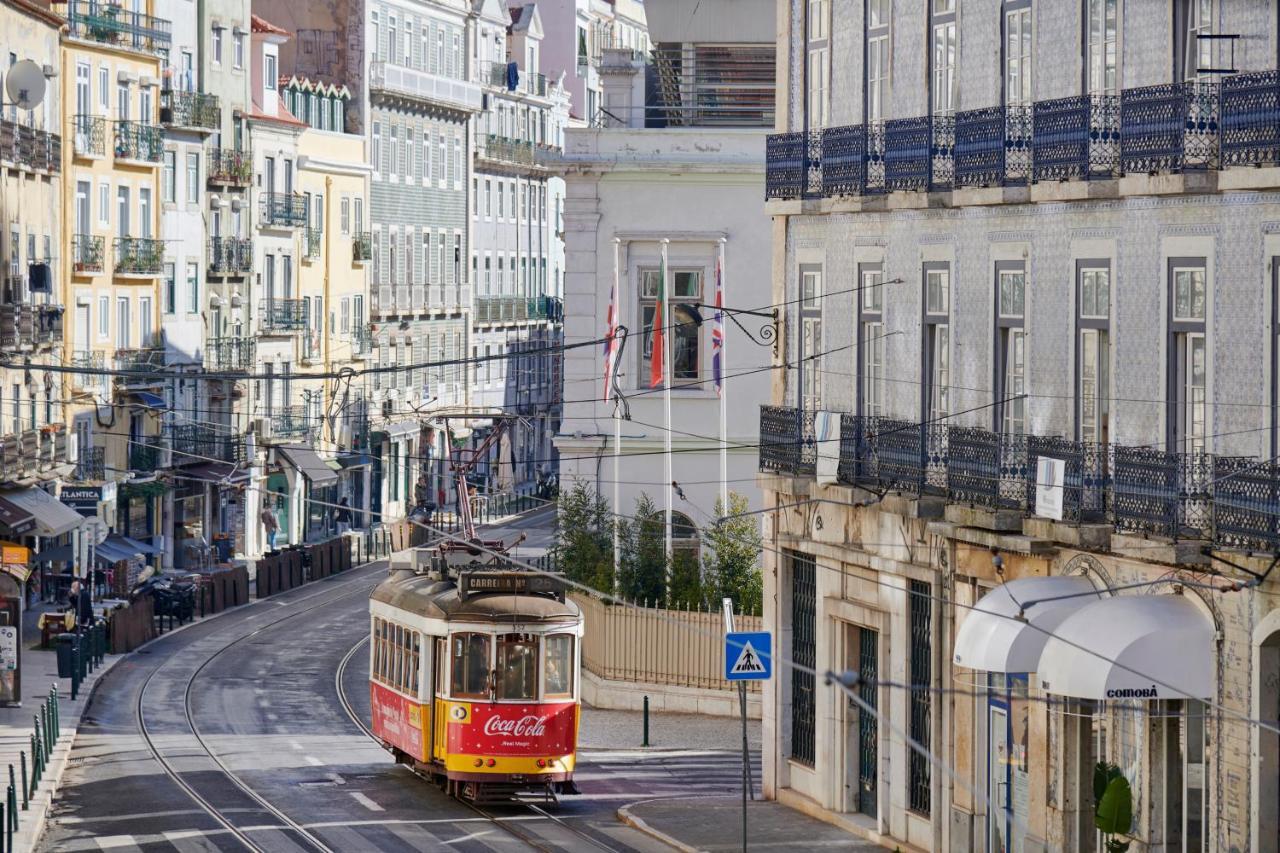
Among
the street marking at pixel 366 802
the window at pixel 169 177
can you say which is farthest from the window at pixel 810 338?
the window at pixel 169 177

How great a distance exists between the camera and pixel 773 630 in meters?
32.5

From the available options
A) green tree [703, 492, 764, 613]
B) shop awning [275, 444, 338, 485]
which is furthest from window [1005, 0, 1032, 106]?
shop awning [275, 444, 338, 485]

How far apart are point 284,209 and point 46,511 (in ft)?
77.0

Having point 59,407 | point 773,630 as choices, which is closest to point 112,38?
point 59,407

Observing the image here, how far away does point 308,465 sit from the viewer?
79.1 metres

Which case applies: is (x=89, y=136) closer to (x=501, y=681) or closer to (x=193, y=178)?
(x=193, y=178)

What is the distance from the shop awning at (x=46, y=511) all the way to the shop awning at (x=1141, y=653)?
3846 cm

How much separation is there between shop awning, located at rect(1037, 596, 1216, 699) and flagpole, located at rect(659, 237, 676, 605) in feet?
69.7

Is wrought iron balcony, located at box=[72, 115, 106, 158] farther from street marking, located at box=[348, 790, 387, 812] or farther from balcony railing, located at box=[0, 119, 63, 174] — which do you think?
street marking, located at box=[348, 790, 387, 812]

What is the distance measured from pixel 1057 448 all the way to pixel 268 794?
44.0 ft

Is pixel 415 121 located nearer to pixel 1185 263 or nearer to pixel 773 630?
pixel 773 630

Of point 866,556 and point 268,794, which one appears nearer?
point 866,556

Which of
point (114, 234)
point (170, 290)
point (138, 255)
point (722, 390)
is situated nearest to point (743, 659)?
point (722, 390)

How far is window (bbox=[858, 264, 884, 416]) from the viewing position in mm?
29750
